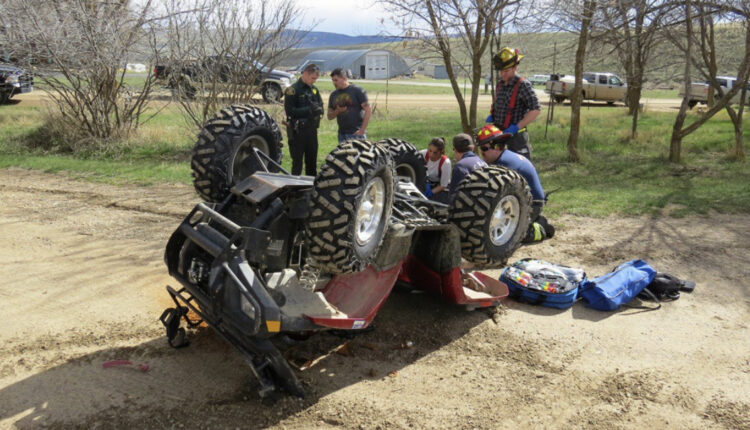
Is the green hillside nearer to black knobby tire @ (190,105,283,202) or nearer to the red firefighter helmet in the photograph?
Answer: the red firefighter helmet

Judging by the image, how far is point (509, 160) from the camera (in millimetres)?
7031

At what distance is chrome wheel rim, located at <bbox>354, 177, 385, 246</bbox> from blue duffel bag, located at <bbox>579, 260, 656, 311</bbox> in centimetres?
247

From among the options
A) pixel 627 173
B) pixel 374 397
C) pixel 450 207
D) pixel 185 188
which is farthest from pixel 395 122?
pixel 374 397

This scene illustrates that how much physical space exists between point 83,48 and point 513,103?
880 centimetres

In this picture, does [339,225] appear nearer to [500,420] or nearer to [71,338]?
[500,420]

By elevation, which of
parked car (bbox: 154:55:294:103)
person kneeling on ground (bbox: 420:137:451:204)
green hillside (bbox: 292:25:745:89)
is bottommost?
person kneeling on ground (bbox: 420:137:451:204)

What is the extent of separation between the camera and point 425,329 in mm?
5258

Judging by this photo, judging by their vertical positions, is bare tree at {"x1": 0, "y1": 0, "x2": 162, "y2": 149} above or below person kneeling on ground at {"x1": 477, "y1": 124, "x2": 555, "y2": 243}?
above

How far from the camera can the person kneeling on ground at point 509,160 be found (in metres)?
6.98

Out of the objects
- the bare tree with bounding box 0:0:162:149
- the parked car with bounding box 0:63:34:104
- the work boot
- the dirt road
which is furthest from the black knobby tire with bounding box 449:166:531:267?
the parked car with bounding box 0:63:34:104

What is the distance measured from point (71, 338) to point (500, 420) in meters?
3.20

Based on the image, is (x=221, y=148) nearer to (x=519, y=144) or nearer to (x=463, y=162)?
(x=463, y=162)

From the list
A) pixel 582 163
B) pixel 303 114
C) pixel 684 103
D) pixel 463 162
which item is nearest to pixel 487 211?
pixel 463 162

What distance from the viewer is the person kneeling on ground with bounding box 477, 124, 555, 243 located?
6977mm
